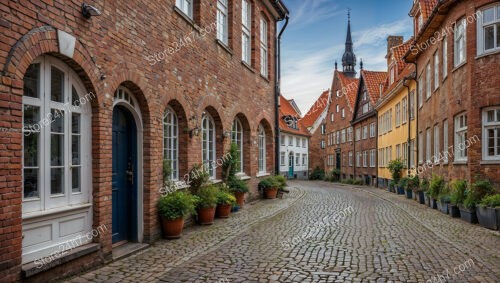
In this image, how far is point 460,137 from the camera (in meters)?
15.0

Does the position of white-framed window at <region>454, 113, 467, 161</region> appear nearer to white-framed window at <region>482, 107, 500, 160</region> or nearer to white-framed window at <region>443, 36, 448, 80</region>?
white-framed window at <region>482, 107, 500, 160</region>

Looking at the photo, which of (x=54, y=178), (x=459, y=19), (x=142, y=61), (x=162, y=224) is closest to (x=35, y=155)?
(x=54, y=178)

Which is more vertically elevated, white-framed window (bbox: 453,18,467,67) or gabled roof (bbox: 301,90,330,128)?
gabled roof (bbox: 301,90,330,128)

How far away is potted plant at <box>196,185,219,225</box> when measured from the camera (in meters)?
10.6

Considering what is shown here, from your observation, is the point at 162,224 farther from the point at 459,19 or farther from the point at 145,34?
the point at 459,19

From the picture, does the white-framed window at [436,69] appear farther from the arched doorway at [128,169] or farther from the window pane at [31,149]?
the window pane at [31,149]

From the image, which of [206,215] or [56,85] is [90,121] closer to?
[56,85]

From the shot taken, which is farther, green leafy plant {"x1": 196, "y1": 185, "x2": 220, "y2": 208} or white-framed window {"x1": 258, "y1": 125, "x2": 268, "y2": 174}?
white-framed window {"x1": 258, "y1": 125, "x2": 268, "y2": 174}

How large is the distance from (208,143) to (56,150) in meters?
6.91

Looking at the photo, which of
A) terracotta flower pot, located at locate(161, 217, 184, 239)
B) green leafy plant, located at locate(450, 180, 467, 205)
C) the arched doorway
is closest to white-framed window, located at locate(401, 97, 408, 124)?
green leafy plant, located at locate(450, 180, 467, 205)

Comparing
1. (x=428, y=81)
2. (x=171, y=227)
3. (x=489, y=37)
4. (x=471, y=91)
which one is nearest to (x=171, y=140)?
(x=171, y=227)

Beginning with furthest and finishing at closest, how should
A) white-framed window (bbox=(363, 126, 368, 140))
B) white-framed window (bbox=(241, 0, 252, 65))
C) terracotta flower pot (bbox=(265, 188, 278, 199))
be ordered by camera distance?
white-framed window (bbox=(363, 126, 368, 140))
terracotta flower pot (bbox=(265, 188, 278, 199))
white-framed window (bbox=(241, 0, 252, 65))

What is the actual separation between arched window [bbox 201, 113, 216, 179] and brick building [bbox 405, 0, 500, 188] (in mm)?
7988

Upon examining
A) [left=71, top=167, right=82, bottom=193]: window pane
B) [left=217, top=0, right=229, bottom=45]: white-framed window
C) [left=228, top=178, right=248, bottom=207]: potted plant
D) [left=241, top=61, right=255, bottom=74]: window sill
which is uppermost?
[left=217, top=0, right=229, bottom=45]: white-framed window
